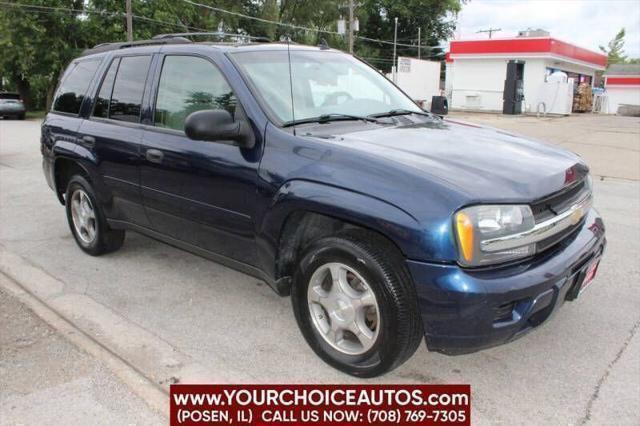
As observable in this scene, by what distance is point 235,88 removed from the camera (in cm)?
352

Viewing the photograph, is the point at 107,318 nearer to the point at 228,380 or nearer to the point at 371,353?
the point at 228,380

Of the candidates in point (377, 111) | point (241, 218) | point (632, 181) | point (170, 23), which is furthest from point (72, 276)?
point (170, 23)

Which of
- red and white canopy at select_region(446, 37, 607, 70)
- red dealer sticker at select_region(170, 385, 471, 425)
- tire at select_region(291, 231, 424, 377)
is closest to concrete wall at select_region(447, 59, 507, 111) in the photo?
red and white canopy at select_region(446, 37, 607, 70)

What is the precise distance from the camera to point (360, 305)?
2.98 m

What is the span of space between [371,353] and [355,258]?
0.53 meters

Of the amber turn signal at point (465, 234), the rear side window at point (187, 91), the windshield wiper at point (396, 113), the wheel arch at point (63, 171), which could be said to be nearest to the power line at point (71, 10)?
the wheel arch at point (63, 171)

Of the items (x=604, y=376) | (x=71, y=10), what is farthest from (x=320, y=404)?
(x=71, y=10)

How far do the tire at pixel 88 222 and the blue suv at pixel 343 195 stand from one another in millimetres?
228

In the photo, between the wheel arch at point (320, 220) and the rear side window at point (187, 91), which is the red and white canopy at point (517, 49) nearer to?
the rear side window at point (187, 91)

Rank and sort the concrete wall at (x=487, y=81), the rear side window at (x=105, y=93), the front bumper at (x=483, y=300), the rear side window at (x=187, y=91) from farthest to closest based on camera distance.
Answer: the concrete wall at (x=487, y=81) → the rear side window at (x=105, y=93) → the rear side window at (x=187, y=91) → the front bumper at (x=483, y=300)

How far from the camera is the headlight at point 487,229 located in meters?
2.56

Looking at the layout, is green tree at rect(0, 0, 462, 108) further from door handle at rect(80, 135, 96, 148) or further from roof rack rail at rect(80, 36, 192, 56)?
door handle at rect(80, 135, 96, 148)

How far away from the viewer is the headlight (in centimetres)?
256

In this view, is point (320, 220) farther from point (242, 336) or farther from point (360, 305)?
point (242, 336)
